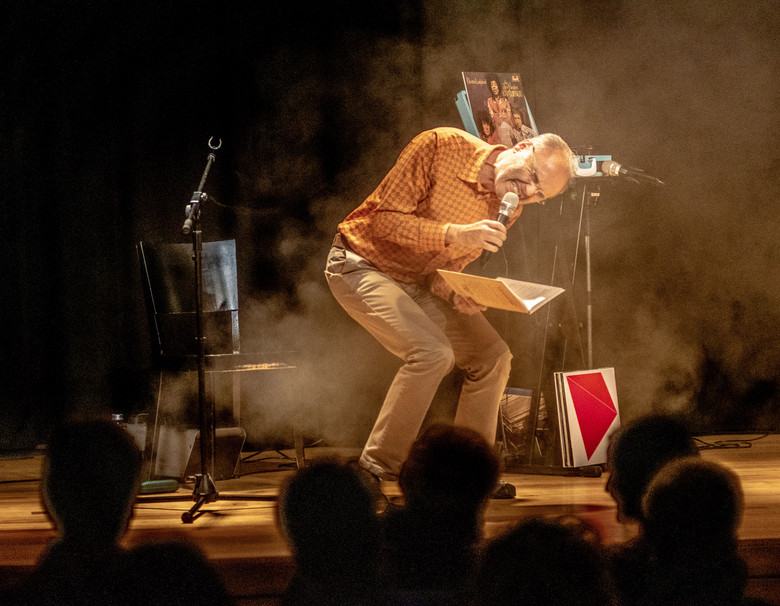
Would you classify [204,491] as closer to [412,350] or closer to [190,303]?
[412,350]

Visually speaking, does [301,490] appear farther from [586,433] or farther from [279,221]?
[279,221]

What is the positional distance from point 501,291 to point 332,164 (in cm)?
192

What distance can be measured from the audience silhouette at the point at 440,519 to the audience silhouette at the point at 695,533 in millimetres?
284

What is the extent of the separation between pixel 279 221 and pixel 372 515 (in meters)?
2.76

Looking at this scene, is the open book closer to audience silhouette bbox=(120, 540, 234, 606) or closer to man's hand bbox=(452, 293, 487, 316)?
man's hand bbox=(452, 293, 487, 316)

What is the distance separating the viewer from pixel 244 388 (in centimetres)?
395

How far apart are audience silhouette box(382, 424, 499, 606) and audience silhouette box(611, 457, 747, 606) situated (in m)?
0.28

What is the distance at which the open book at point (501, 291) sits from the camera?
84.5 inches

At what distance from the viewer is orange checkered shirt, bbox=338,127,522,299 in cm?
249

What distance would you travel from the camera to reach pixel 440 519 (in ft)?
4.25

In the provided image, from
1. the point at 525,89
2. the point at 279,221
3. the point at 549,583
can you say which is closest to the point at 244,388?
the point at 279,221

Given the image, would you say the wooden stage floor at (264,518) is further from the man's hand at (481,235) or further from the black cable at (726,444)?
the man's hand at (481,235)

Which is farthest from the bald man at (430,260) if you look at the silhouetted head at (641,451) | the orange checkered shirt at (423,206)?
the silhouetted head at (641,451)

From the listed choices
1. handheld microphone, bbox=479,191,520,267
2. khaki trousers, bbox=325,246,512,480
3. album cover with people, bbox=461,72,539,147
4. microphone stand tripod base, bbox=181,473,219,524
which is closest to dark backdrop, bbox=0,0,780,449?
album cover with people, bbox=461,72,539,147
